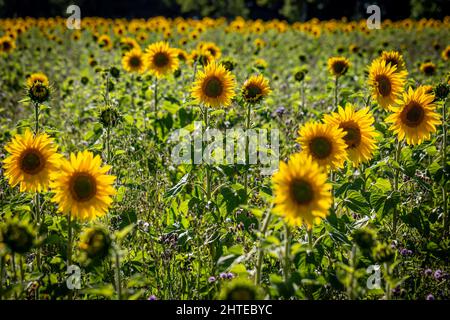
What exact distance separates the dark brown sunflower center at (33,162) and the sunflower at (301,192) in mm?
1089

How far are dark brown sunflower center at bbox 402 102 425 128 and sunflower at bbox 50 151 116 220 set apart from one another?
1537mm

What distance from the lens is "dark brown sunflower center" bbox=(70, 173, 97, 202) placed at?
207 centimetres

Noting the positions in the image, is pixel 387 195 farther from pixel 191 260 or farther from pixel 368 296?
pixel 191 260

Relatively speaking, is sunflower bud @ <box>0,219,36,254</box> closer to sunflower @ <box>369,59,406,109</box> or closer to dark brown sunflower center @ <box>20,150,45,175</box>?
dark brown sunflower center @ <box>20,150,45,175</box>

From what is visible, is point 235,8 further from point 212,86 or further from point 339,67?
→ point 212,86

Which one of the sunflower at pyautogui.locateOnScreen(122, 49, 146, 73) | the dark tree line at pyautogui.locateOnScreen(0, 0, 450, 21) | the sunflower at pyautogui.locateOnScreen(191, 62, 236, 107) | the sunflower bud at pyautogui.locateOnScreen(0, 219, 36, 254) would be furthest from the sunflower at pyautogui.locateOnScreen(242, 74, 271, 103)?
the dark tree line at pyautogui.locateOnScreen(0, 0, 450, 21)

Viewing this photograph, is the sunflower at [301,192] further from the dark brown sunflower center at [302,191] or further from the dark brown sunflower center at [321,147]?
the dark brown sunflower center at [321,147]

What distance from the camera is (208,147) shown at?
2.71m

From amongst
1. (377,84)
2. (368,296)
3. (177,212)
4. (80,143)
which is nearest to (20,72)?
(80,143)

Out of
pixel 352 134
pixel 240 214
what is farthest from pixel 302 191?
pixel 240 214

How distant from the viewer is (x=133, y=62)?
15.5ft

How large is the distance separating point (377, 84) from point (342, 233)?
1026mm

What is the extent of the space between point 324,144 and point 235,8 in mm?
27614

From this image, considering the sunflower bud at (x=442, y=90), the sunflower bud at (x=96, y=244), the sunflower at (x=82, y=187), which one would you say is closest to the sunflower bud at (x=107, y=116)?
the sunflower at (x=82, y=187)
